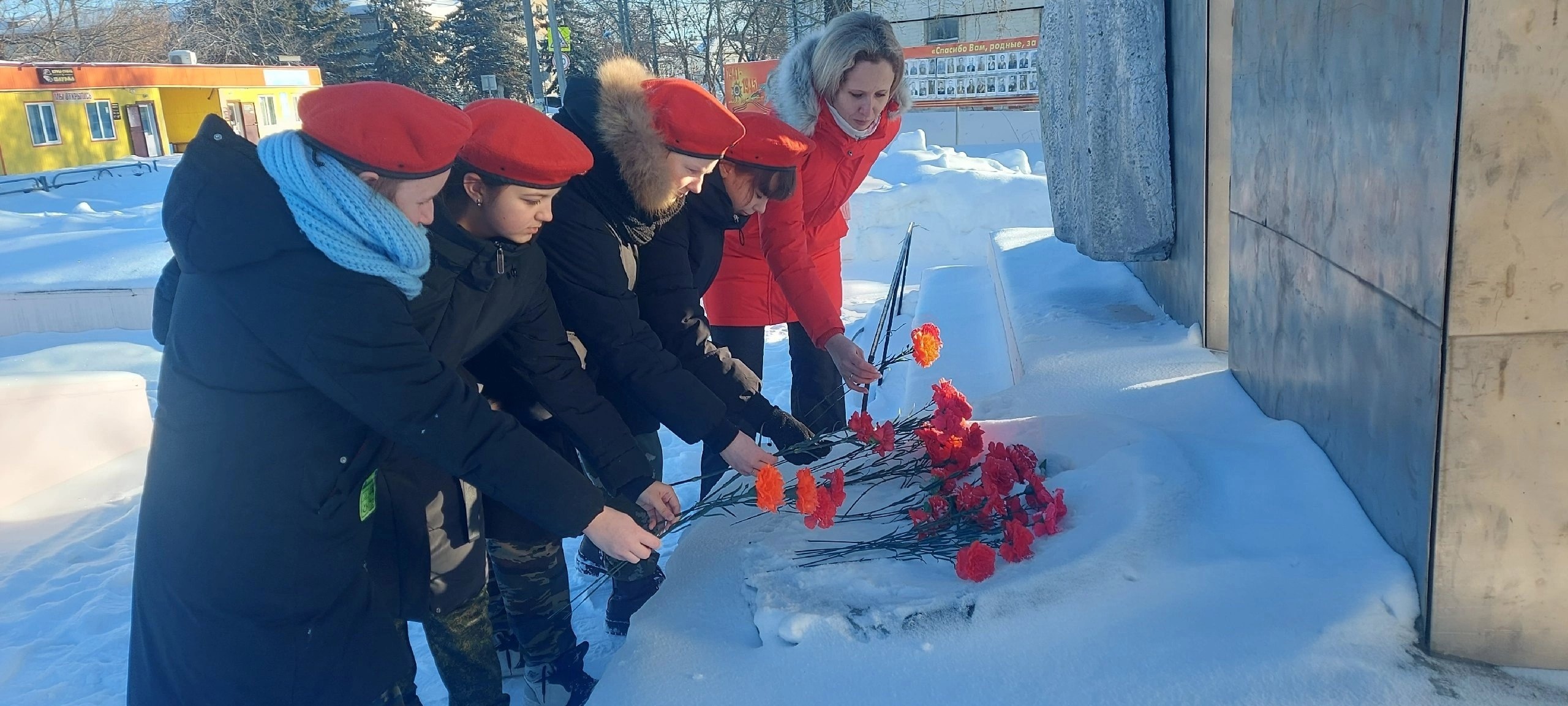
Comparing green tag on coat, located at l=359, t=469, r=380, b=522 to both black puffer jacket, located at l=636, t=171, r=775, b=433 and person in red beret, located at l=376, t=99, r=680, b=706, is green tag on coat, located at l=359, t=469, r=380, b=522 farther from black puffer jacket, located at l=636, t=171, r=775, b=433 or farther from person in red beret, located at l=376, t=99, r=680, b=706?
black puffer jacket, located at l=636, t=171, r=775, b=433

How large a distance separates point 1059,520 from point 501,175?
1393 millimetres

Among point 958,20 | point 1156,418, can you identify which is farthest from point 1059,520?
point 958,20

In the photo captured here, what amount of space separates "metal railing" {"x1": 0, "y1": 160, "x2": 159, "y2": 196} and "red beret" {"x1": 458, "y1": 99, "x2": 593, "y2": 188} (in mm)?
19641

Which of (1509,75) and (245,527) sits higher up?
(1509,75)

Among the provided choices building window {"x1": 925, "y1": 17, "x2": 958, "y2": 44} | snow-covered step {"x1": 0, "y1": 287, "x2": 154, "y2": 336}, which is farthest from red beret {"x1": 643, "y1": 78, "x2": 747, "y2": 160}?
building window {"x1": 925, "y1": 17, "x2": 958, "y2": 44}

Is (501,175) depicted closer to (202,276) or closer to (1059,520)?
(202,276)

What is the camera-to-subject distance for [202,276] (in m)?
1.78

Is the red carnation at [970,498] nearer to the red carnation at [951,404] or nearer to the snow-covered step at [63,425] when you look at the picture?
the red carnation at [951,404]

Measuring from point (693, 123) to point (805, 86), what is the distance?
106 cm

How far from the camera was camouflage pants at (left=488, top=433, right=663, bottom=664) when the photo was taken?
263cm

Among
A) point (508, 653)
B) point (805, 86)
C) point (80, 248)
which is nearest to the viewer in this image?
point (508, 653)

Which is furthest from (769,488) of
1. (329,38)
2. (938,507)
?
(329,38)

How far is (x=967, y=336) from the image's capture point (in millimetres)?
5777

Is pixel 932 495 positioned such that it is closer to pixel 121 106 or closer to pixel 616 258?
pixel 616 258
